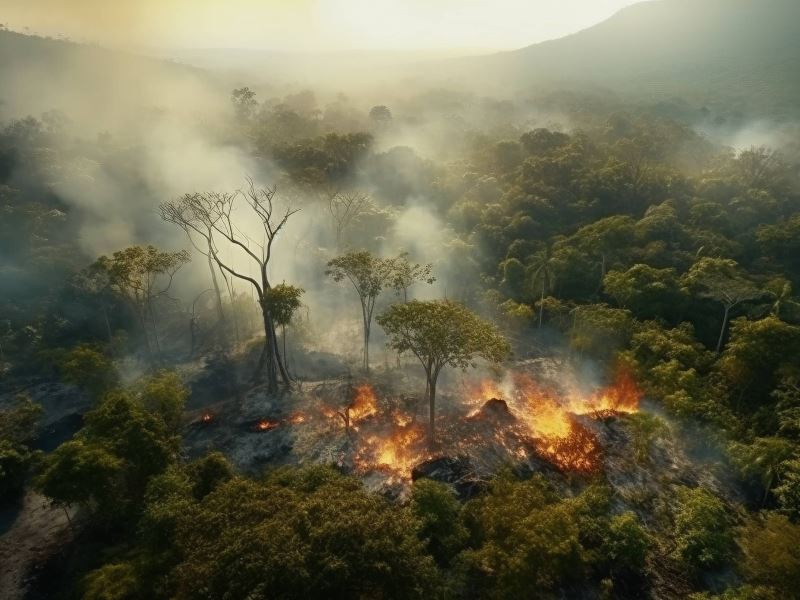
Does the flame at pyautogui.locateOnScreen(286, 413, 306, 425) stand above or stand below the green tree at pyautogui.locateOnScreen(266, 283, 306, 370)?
below

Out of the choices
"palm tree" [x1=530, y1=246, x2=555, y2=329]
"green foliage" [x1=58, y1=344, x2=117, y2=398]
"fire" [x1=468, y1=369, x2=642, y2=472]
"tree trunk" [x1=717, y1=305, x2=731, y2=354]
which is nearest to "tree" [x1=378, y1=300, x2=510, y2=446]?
"fire" [x1=468, y1=369, x2=642, y2=472]

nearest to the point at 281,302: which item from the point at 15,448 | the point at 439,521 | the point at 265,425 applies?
the point at 265,425

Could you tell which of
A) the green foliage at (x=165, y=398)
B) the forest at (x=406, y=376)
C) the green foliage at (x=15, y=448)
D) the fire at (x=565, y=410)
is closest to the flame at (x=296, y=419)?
the forest at (x=406, y=376)

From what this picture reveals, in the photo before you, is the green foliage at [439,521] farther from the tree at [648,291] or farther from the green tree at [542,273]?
the green tree at [542,273]

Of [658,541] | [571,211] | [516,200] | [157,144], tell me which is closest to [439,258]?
[516,200]

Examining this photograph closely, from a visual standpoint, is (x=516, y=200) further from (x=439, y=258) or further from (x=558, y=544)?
(x=558, y=544)

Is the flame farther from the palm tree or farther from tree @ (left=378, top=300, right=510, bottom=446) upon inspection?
the palm tree
